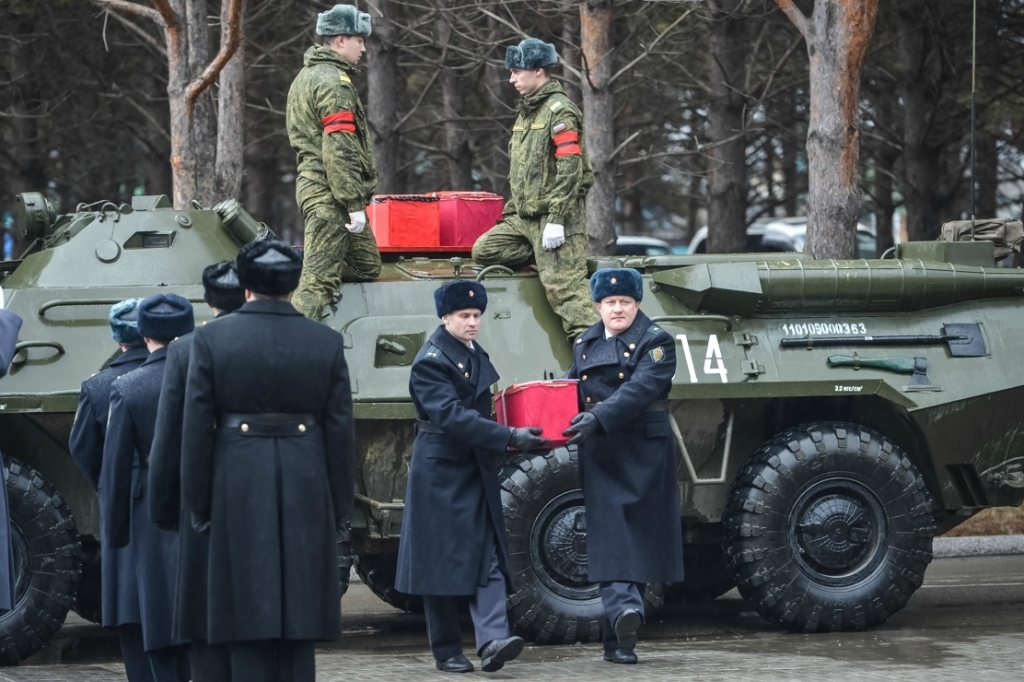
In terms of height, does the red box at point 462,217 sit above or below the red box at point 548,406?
above

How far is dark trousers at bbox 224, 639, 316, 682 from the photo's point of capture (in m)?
5.64

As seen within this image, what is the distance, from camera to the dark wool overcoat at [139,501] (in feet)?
21.1

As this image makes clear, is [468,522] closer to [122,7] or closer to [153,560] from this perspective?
[153,560]

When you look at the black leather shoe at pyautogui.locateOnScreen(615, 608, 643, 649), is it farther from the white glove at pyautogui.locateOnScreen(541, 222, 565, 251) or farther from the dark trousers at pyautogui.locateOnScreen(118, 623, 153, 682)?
the white glove at pyautogui.locateOnScreen(541, 222, 565, 251)

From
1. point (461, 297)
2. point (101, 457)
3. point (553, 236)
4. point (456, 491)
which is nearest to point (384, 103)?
point (553, 236)

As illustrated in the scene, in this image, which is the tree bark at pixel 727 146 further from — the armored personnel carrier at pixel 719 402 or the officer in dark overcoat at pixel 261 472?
the officer in dark overcoat at pixel 261 472

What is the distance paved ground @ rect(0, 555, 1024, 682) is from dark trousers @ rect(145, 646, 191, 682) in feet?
3.27

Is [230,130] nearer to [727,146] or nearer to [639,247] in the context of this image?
[727,146]

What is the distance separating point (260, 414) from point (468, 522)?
6.70ft

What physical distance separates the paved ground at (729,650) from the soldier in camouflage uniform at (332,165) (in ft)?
6.61

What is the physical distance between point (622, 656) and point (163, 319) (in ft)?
8.83

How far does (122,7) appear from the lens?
1300 cm

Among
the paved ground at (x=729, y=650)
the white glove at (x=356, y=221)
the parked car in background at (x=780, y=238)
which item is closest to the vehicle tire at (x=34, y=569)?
the paved ground at (x=729, y=650)

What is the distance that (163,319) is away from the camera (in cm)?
660
